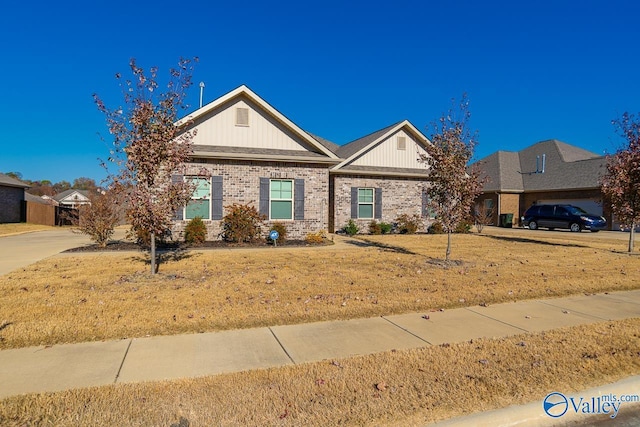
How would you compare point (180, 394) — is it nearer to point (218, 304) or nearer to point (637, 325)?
point (218, 304)

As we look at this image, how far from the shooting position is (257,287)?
24.9 ft

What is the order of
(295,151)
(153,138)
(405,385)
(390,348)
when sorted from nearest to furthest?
(405,385) → (390,348) → (153,138) → (295,151)

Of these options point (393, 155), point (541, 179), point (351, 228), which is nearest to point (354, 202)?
point (351, 228)

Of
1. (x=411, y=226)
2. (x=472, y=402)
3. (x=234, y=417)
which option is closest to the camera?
(x=234, y=417)

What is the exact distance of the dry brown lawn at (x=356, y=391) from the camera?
10.1 ft

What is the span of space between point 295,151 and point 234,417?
14181 millimetres

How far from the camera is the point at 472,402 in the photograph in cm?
337

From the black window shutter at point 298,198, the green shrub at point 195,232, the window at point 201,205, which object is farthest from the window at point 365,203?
the green shrub at point 195,232

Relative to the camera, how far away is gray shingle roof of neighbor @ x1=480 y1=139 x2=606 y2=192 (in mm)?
27862

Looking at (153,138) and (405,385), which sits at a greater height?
(153,138)

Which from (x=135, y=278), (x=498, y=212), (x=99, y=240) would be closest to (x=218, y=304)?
(x=135, y=278)

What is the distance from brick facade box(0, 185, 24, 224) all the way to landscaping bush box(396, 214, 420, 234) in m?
27.5

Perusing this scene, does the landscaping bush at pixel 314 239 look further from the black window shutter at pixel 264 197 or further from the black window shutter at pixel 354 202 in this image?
the black window shutter at pixel 354 202

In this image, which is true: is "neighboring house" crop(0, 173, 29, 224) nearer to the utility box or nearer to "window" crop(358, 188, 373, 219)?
"window" crop(358, 188, 373, 219)
